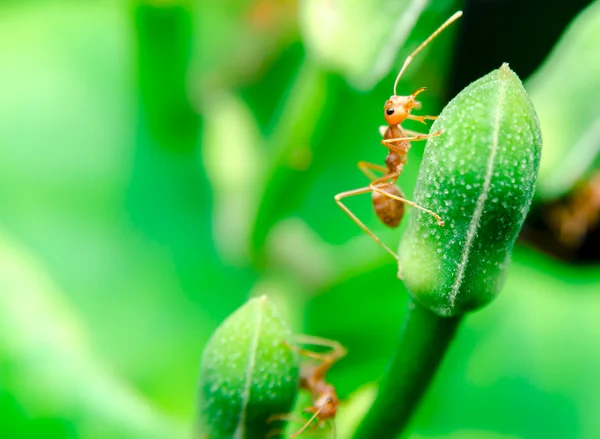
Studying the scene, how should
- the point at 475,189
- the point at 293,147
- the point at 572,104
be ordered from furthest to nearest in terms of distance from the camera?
the point at 293,147, the point at 572,104, the point at 475,189

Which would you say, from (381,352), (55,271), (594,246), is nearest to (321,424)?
(381,352)

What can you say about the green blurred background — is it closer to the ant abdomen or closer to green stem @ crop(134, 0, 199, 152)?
green stem @ crop(134, 0, 199, 152)

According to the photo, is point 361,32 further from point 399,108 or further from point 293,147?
point 293,147

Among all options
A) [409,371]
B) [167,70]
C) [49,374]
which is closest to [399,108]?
[409,371]

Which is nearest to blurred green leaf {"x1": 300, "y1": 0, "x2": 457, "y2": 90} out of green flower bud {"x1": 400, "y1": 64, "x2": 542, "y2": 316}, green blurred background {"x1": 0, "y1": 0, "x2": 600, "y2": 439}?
green blurred background {"x1": 0, "y1": 0, "x2": 600, "y2": 439}

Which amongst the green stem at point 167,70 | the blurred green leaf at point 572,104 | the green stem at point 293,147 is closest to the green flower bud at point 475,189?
the blurred green leaf at point 572,104

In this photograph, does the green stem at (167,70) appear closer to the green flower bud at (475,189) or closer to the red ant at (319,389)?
the red ant at (319,389)
